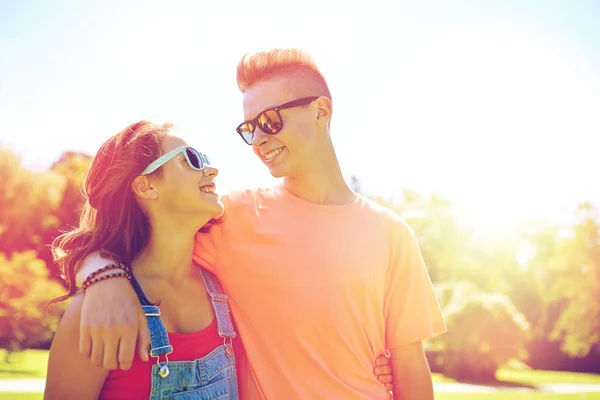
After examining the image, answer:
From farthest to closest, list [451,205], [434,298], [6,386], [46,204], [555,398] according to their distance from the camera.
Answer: [451,205] < [46,204] < [555,398] < [6,386] < [434,298]

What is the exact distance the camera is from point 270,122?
350cm

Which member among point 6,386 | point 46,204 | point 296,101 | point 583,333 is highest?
point 296,101

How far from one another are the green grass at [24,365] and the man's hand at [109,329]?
1762 centimetres

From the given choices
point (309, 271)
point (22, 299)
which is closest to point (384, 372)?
point (309, 271)

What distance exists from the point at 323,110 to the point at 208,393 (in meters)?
1.95

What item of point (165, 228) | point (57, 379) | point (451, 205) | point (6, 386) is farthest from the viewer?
point (451, 205)

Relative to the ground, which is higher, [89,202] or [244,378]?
[89,202]

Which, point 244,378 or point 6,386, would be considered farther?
point 6,386

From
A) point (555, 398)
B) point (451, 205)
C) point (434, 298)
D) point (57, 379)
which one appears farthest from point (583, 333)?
point (57, 379)

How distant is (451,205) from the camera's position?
4019cm

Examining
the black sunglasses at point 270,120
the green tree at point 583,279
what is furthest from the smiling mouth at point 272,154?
the green tree at point 583,279

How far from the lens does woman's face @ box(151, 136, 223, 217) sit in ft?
10.4

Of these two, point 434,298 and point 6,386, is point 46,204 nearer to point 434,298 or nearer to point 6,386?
point 6,386

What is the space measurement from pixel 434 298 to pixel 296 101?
1.53m
